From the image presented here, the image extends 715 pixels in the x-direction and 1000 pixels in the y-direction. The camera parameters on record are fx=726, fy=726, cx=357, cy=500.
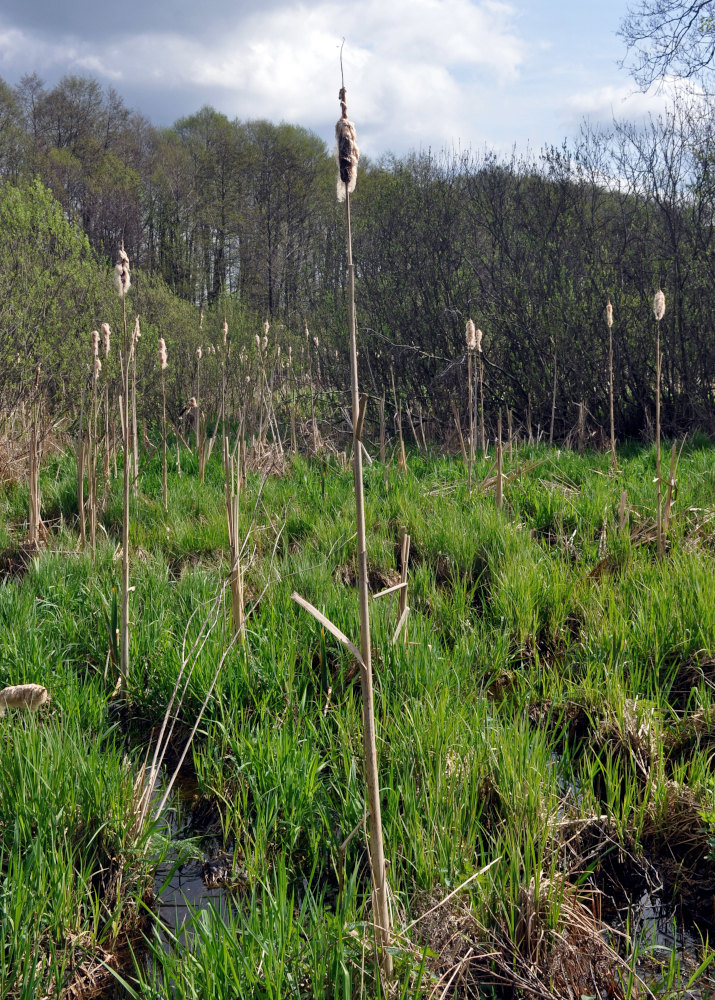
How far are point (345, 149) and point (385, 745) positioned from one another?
1.79 m

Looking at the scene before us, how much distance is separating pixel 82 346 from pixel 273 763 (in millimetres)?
7666

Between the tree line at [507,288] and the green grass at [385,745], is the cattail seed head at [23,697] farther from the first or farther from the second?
the tree line at [507,288]

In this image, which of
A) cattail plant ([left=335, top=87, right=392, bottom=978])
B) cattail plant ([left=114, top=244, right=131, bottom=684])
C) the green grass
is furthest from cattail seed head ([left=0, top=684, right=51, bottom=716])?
cattail plant ([left=335, top=87, right=392, bottom=978])

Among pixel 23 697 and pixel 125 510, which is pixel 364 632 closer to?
pixel 125 510

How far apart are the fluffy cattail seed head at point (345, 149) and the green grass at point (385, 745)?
1384 mm

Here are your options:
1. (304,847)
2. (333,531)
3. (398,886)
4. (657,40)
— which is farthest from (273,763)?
(657,40)

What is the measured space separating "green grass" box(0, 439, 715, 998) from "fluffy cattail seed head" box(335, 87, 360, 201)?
4.54 ft

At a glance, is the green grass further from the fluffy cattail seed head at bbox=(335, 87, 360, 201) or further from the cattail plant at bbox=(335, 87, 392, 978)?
the fluffy cattail seed head at bbox=(335, 87, 360, 201)

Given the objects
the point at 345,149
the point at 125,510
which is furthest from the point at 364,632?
the point at 125,510

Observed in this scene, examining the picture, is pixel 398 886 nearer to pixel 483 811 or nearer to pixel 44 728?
pixel 483 811

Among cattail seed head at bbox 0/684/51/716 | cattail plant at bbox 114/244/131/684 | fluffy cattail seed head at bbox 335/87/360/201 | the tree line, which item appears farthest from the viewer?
the tree line

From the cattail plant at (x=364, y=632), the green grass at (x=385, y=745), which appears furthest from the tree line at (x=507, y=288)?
the cattail plant at (x=364, y=632)

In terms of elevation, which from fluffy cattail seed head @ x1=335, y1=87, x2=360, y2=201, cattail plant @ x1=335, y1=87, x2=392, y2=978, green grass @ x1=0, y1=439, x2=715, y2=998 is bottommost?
green grass @ x1=0, y1=439, x2=715, y2=998

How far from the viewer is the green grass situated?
1.64 meters
